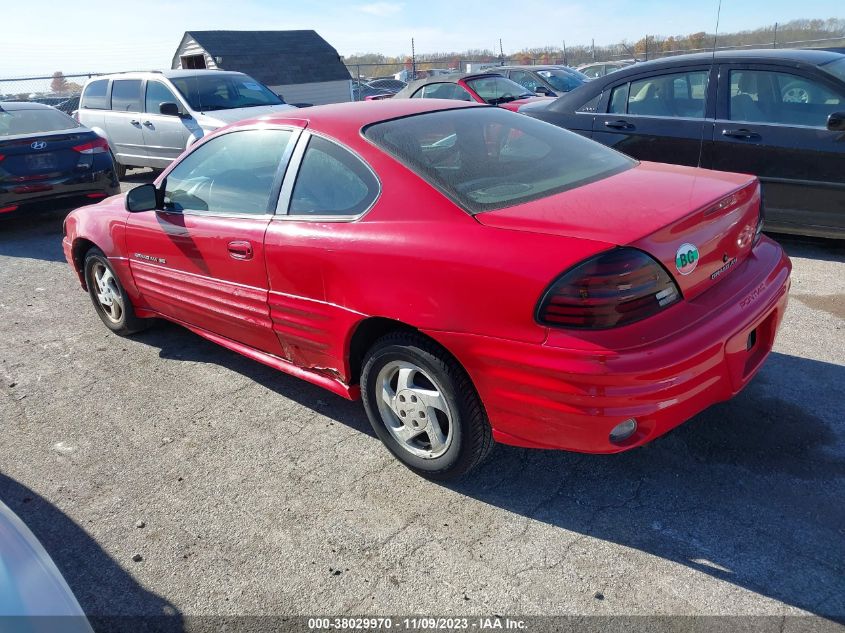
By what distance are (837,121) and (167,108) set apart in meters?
8.27

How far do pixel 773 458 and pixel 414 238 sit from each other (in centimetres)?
181

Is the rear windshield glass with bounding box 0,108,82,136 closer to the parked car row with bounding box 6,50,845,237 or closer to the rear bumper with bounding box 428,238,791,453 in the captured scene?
the parked car row with bounding box 6,50,845,237

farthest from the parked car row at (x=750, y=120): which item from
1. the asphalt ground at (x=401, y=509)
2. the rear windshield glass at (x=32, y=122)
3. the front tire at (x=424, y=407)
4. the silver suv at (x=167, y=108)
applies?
the rear windshield glass at (x=32, y=122)

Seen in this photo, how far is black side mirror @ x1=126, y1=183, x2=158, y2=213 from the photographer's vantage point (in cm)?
408

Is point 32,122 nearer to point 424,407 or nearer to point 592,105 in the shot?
point 592,105

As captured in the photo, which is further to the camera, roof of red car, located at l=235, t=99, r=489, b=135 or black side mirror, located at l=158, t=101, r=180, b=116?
black side mirror, located at l=158, t=101, r=180, b=116

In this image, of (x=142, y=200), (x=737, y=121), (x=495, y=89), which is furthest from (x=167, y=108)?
(x=737, y=121)

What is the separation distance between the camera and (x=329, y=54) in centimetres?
2861

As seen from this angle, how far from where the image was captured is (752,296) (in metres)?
2.76

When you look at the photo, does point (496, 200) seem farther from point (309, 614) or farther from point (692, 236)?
point (309, 614)

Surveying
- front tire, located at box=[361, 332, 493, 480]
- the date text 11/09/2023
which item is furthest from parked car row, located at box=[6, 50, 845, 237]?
the date text 11/09/2023

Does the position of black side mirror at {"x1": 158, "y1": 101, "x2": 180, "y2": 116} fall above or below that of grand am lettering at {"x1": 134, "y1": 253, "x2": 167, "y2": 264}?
above

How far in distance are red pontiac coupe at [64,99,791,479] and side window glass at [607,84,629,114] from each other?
9.63 feet

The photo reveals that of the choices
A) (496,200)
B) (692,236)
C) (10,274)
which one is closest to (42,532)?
(496,200)
